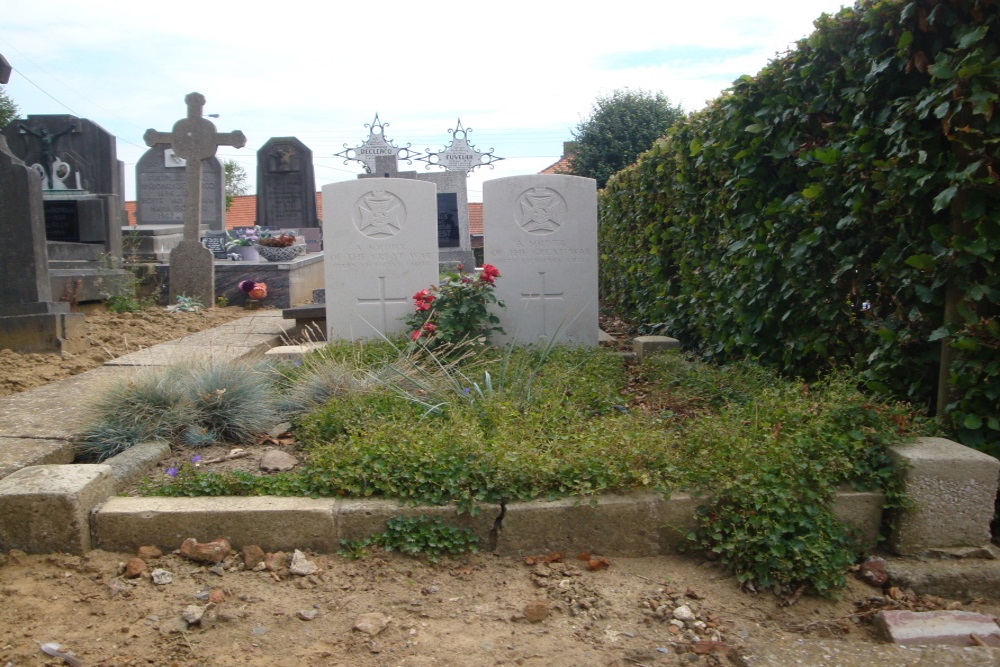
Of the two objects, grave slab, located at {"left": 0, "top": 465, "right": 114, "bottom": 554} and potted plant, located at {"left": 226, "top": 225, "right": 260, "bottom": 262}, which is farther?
potted plant, located at {"left": 226, "top": 225, "right": 260, "bottom": 262}

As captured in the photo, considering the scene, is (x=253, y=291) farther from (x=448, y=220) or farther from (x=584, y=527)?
(x=584, y=527)

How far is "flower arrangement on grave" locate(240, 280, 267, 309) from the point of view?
996cm

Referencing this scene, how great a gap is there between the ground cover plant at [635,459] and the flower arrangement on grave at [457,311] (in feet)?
5.09

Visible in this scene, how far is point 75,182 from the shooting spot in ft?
38.5

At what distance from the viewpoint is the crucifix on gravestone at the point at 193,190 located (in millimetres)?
9812

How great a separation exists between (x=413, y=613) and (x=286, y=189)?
48.1 ft

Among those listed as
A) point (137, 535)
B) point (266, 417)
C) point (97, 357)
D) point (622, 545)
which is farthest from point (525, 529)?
point (97, 357)

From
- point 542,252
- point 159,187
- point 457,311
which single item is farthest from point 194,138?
point 457,311

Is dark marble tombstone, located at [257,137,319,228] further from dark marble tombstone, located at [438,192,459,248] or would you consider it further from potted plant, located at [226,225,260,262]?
potted plant, located at [226,225,260,262]

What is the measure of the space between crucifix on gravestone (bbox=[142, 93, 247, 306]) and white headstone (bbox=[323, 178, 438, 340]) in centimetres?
395

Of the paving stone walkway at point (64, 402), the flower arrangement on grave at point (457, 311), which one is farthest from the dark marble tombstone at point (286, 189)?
the flower arrangement on grave at point (457, 311)

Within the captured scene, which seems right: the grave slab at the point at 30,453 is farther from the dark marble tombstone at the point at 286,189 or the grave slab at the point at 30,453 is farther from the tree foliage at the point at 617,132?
the tree foliage at the point at 617,132

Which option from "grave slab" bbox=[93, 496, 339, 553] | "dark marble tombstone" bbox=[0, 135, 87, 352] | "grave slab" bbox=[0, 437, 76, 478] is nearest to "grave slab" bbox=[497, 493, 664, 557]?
"grave slab" bbox=[93, 496, 339, 553]

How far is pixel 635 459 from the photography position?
3.21 meters
